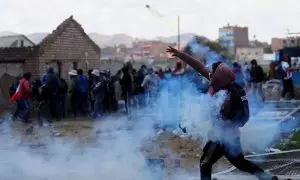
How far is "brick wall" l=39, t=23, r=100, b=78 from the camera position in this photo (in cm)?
1712

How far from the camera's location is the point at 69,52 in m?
18.3

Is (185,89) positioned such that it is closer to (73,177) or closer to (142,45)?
(73,177)

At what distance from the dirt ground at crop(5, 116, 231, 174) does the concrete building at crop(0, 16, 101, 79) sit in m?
3.18

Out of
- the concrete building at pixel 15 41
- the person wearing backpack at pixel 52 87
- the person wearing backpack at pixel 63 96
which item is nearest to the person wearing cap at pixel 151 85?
the person wearing backpack at pixel 52 87

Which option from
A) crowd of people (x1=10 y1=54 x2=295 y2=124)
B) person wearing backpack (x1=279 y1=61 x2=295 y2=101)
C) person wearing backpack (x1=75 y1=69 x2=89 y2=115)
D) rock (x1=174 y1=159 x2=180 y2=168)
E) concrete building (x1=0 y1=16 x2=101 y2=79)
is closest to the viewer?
rock (x1=174 y1=159 x2=180 y2=168)

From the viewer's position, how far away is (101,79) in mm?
14617

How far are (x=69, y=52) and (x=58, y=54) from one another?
728 millimetres


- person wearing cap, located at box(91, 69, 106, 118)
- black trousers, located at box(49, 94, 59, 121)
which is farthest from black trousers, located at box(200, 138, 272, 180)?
black trousers, located at box(49, 94, 59, 121)

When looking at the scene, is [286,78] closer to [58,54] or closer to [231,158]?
[58,54]

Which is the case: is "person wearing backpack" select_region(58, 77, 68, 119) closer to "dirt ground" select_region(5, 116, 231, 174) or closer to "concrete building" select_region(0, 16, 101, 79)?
"dirt ground" select_region(5, 116, 231, 174)

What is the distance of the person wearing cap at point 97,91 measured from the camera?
48.2ft

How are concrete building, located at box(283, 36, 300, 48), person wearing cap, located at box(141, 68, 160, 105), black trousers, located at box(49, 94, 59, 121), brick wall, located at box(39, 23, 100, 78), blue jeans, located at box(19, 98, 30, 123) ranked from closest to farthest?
person wearing cap, located at box(141, 68, 160, 105), blue jeans, located at box(19, 98, 30, 123), black trousers, located at box(49, 94, 59, 121), brick wall, located at box(39, 23, 100, 78), concrete building, located at box(283, 36, 300, 48)

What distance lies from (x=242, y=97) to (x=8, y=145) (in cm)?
597

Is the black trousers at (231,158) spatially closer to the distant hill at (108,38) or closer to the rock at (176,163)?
the rock at (176,163)
